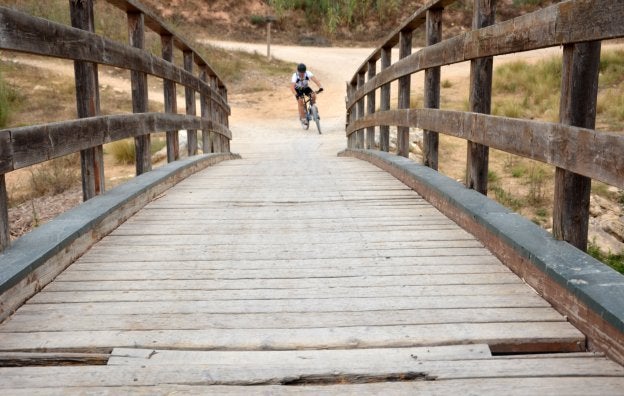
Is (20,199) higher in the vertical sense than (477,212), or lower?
lower

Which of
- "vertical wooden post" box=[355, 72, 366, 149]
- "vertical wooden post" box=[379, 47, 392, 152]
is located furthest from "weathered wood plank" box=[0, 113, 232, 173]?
"vertical wooden post" box=[355, 72, 366, 149]

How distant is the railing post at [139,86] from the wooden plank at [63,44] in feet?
0.35

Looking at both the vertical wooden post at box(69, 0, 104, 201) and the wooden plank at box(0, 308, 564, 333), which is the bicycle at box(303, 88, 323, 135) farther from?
the wooden plank at box(0, 308, 564, 333)

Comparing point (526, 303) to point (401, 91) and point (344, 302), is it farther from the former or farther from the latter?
point (401, 91)

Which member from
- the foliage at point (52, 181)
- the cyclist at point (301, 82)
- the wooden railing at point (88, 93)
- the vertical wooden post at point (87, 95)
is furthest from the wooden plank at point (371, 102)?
the cyclist at point (301, 82)

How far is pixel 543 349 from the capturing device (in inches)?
89.7

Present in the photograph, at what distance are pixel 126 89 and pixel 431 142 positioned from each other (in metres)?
16.7

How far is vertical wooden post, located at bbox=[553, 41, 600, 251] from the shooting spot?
8.59 ft

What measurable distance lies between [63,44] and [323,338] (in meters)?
2.10

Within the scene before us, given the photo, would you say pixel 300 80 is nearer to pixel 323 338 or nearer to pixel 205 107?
pixel 205 107

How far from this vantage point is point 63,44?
3412 mm

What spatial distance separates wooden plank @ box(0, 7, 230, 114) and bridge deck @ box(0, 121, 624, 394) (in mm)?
991

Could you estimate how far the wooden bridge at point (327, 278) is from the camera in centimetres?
206

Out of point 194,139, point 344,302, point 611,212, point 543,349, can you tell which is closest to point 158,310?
point 344,302
